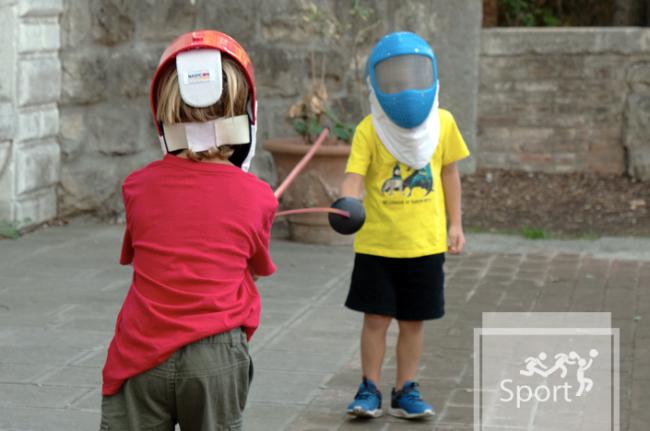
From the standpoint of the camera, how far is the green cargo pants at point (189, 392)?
9.21ft

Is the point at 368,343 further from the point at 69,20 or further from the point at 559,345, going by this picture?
the point at 69,20

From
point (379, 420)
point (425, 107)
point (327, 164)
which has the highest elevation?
point (425, 107)

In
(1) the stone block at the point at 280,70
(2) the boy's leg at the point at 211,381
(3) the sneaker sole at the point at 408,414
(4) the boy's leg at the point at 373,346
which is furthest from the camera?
(1) the stone block at the point at 280,70

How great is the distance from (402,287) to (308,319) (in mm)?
1521

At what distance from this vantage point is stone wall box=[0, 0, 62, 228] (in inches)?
292

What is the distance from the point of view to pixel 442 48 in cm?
964

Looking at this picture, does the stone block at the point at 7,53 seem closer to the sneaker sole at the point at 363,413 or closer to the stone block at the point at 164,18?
the stone block at the point at 164,18

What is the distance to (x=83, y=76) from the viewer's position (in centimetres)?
812

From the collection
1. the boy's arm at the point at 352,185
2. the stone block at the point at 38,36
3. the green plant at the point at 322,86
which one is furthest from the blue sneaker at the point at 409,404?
the stone block at the point at 38,36

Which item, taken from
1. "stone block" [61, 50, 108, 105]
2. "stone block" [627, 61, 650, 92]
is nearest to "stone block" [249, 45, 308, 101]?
"stone block" [61, 50, 108, 105]

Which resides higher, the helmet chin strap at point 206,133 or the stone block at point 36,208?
the helmet chin strap at point 206,133

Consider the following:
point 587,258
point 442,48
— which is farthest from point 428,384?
point 442,48

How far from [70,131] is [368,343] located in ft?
14.0

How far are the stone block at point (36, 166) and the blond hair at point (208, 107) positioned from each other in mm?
4958
